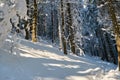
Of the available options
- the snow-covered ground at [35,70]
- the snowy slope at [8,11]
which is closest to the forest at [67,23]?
the snowy slope at [8,11]

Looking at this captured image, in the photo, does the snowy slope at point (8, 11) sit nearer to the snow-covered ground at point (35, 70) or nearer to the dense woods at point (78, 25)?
the dense woods at point (78, 25)

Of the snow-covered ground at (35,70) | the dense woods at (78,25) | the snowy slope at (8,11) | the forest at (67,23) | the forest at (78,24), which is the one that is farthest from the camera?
the forest at (78,24)

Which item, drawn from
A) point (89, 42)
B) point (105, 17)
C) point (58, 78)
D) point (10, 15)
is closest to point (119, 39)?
point (105, 17)

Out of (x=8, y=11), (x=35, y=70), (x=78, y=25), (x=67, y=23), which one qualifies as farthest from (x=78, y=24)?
(x=8, y=11)

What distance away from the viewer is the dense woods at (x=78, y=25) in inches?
809

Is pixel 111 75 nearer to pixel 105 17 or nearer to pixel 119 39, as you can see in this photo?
pixel 119 39

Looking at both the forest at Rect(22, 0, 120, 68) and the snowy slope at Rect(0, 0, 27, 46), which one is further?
the forest at Rect(22, 0, 120, 68)

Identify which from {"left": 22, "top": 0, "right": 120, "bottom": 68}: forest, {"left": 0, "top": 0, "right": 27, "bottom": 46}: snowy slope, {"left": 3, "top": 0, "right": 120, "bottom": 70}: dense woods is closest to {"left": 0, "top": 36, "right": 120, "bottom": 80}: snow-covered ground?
{"left": 3, "top": 0, "right": 120, "bottom": 70}: dense woods

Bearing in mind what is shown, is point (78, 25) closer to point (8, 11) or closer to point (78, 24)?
point (78, 24)

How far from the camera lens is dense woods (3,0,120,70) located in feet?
67.4

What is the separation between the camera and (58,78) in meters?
13.1

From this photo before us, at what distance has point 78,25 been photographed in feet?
90.9

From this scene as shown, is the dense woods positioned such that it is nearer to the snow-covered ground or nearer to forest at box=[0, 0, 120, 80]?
forest at box=[0, 0, 120, 80]

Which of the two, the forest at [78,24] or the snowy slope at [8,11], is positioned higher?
the snowy slope at [8,11]
